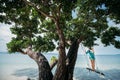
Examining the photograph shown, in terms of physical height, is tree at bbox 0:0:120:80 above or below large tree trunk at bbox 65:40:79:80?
above

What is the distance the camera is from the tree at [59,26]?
979 centimetres

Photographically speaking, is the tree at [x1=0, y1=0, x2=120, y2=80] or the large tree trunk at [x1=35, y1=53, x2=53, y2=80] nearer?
the tree at [x1=0, y1=0, x2=120, y2=80]

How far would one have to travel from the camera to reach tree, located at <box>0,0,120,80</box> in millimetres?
9789

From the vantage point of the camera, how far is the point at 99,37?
559 inches

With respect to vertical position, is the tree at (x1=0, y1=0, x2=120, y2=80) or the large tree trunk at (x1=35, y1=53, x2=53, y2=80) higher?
the tree at (x1=0, y1=0, x2=120, y2=80)

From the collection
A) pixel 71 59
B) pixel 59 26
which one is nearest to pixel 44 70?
pixel 71 59

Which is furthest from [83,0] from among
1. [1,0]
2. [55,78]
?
[55,78]

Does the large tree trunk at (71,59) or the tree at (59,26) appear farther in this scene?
the large tree trunk at (71,59)

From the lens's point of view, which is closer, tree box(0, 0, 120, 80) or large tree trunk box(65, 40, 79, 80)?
tree box(0, 0, 120, 80)

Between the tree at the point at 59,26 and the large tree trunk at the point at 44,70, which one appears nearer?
the tree at the point at 59,26

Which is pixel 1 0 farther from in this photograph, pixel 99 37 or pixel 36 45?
pixel 99 37

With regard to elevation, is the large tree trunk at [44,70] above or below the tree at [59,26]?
below

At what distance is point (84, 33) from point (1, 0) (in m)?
4.70

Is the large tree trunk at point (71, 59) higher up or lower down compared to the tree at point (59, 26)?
lower down
